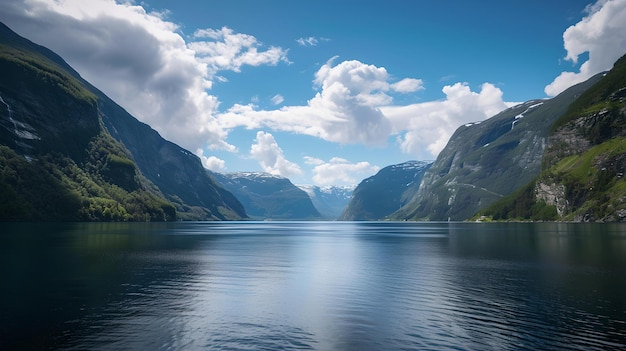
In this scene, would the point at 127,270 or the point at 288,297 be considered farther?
the point at 127,270

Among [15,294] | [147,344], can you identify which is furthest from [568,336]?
[15,294]

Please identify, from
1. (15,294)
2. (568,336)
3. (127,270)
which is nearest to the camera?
(568,336)

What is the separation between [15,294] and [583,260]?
86213mm

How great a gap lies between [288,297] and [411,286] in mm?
17003

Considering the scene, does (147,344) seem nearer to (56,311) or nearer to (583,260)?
(56,311)

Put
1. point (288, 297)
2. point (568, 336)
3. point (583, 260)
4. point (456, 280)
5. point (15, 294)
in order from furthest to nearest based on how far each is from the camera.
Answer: point (583, 260)
point (456, 280)
point (288, 297)
point (15, 294)
point (568, 336)

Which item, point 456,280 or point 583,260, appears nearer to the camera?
point 456,280

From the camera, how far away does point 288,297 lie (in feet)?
154

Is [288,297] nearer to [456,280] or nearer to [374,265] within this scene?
[456,280]

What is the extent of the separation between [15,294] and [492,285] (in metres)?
55.4

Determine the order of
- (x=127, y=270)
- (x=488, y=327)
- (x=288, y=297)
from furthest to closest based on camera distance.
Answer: (x=127, y=270)
(x=288, y=297)
(x=488, y=327)

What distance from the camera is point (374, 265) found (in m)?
75.2

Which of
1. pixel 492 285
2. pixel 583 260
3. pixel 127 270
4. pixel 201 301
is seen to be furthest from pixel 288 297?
pixel 583 260

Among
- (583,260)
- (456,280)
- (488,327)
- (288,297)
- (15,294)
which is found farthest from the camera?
(583,260)
